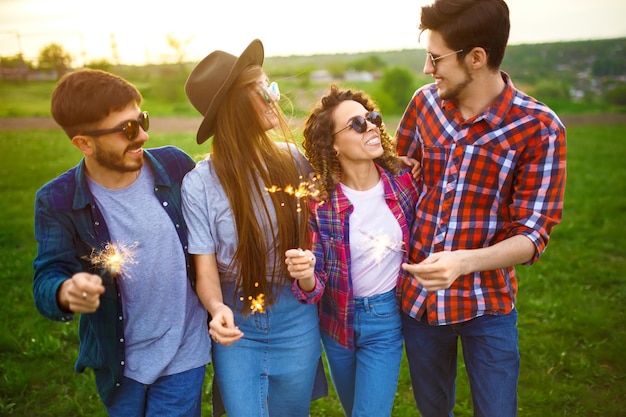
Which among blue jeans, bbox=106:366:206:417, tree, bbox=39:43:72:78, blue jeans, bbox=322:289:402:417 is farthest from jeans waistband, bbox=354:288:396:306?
tree, bbox=39:43:72:78

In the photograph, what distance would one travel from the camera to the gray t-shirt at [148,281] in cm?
278

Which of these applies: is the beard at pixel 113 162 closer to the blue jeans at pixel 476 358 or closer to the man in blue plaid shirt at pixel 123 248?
the man in blue plaid shirt at pixel 123 248

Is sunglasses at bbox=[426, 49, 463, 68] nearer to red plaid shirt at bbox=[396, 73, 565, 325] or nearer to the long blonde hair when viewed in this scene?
red plaid shirt at bbox=[396, 73, 565, 325]

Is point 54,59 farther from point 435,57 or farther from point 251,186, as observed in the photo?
point 435,57

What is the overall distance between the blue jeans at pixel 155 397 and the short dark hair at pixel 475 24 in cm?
258

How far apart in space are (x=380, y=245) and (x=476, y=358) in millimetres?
918

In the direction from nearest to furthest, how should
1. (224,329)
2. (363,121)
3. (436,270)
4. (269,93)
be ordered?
(436,270), (224,329), (269,93), (363,121)

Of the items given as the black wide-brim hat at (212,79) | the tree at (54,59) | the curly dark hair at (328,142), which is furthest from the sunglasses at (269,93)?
the tree at (54,59)

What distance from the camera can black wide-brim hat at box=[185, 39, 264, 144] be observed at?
291 centimetres

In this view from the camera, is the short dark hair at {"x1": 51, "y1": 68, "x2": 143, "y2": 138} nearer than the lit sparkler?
Yes

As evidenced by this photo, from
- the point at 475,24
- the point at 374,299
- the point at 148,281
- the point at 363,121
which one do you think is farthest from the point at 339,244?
the point at 475,24

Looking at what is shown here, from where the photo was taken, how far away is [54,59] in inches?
1092

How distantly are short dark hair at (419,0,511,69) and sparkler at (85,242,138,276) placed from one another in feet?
7.33

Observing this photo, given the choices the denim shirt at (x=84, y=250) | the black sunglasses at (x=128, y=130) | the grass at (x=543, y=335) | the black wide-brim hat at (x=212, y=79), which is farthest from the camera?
the grass at (x=543, y=335)
